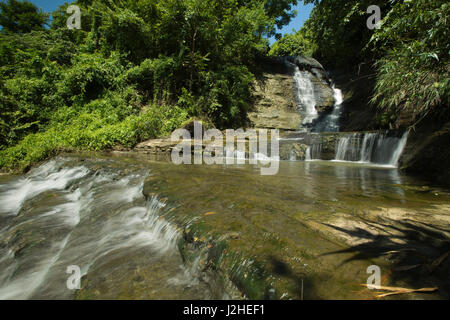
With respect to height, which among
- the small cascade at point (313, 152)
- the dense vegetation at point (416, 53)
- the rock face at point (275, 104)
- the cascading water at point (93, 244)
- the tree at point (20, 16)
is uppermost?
the tree at point (20, 16)

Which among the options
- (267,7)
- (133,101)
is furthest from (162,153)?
(267,7)

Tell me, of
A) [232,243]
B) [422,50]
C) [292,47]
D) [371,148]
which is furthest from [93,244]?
[292,47]

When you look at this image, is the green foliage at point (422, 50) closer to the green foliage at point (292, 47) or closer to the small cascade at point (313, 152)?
the small cascade at point (313, 152)

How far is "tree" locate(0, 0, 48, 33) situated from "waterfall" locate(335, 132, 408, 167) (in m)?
24.6

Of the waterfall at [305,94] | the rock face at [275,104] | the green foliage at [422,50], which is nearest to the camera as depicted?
the green foliage at [422,50]

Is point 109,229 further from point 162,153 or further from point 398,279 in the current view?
point 162,153

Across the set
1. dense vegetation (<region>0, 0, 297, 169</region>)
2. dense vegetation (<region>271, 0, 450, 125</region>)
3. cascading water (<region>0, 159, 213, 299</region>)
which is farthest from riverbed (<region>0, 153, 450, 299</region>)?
dense vegetation (<region>0, 0, 297, 169</region>)

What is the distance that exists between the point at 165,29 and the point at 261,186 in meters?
11.2

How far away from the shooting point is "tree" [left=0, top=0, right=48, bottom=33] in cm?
1708

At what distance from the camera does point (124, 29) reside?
430 inches

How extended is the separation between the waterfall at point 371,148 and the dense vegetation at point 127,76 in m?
6.07

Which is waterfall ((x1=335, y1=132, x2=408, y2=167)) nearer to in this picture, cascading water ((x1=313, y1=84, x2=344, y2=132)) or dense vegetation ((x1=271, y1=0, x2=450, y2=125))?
dense vegetation ((x1=271, y1=0, x2=450, y2=125))

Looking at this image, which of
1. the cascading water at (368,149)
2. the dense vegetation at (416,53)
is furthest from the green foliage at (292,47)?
the dense vegetation at (416,53)

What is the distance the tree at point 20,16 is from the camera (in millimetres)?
17078
